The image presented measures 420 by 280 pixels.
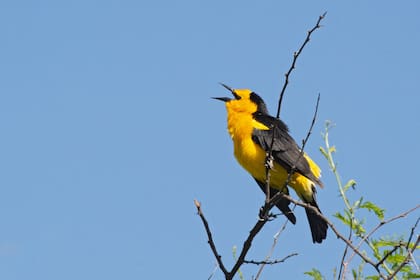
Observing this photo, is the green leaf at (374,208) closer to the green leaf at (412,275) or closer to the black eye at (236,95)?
the green leaf at (412,275)

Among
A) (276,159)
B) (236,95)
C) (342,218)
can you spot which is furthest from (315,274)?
(236,95)

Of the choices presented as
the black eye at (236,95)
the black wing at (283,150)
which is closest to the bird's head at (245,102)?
the black eye at (236,95)

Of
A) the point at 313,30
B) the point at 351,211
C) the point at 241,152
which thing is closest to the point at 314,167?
the point at 241,152

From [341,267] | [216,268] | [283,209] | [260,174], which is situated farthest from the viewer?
[260,174]

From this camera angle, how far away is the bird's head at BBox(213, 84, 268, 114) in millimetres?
6461

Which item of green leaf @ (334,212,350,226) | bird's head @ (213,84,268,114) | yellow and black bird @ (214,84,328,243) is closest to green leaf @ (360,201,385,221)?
green leaf @ (334,212,350,226)

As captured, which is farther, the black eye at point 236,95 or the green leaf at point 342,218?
the black eye at point 236,95

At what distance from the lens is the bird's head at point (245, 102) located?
6461 millimetres

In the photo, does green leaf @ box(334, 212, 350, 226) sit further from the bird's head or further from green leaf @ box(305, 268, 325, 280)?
the bird's head

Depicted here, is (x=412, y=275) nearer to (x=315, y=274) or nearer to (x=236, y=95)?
(x=315, y=274)

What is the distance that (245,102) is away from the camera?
655 centimetres

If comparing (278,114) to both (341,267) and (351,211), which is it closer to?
(351,211)

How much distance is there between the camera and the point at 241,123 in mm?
6129

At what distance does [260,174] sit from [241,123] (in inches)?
22.9
